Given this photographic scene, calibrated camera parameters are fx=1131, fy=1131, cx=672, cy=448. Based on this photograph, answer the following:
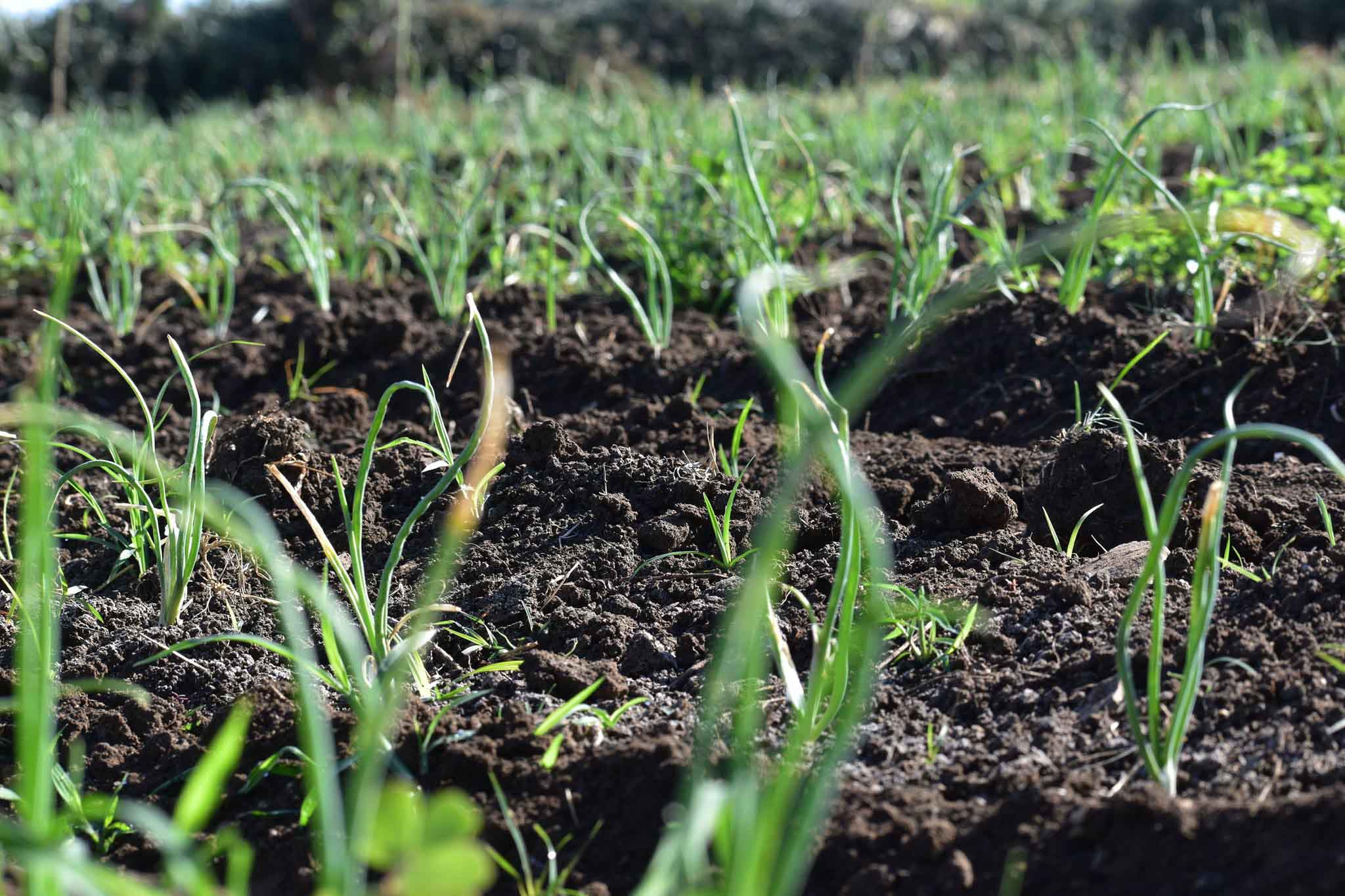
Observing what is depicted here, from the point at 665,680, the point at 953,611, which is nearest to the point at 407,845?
the point at 665,680

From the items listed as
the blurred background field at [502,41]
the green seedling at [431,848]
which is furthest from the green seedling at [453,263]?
the blurred background field at [502,41]

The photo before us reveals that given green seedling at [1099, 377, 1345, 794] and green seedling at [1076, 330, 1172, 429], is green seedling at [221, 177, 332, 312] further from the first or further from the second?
green seedling at [1099, 377, 1345, 794]

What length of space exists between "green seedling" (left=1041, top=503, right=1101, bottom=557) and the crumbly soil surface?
Result: 0.02 meters

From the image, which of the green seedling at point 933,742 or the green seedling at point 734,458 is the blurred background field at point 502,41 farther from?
the green seedling at point 933,742

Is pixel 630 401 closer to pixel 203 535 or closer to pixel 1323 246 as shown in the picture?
pixel 203 535

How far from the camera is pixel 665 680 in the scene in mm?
1561

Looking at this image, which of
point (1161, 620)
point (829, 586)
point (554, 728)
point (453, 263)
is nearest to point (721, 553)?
point (829, 586)

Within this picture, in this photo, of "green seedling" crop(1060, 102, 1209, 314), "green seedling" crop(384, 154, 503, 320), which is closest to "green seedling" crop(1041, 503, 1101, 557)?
"green seedling" crop(1060, 102, 1209, 314)

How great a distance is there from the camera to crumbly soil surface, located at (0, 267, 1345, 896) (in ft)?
3.82

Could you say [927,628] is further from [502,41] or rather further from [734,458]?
[502,41]

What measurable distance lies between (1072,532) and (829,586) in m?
0.46

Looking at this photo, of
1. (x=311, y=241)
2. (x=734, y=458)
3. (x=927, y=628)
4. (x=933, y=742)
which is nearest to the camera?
(x=933, y=742)

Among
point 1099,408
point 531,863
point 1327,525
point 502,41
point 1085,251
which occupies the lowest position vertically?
point 531,863

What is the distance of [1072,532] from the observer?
1.87 metres
